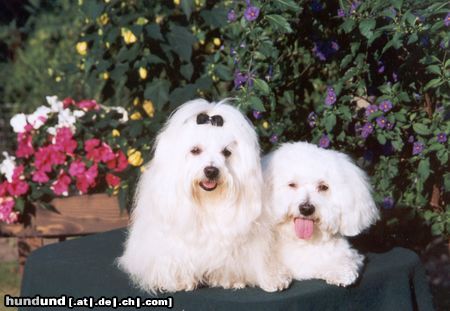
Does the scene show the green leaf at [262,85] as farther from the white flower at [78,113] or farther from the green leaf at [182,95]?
the white flower at [78,113]

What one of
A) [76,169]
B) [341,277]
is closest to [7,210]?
[76,169]

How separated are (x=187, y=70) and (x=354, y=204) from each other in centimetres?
175

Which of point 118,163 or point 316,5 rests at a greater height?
point 316,5

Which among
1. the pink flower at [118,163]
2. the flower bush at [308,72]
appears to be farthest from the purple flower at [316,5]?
the pink flower at [118,163]

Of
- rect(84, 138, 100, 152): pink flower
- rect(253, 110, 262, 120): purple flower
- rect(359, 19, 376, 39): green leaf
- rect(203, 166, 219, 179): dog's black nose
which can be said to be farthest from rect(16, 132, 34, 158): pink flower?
rect(359, 19, 376, 39): green leaf

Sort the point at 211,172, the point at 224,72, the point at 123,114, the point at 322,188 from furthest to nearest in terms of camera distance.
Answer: the point at 123,114, the point at 224,72, the point at 322,188, the point at 211,172

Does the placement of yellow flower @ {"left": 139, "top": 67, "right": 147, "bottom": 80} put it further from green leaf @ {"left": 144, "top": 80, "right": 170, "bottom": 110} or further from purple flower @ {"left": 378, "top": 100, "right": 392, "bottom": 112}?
purple flower @ {"left": 378, "top": 100, "right": 392, "bottom": 112}

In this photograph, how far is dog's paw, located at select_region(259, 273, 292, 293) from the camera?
8.82 ft

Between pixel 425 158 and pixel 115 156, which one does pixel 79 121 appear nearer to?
pixel 115 156

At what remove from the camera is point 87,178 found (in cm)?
439

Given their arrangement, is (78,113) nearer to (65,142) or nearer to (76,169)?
(65,142)

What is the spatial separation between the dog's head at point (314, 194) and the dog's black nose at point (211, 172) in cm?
28

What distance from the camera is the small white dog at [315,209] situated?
273cm

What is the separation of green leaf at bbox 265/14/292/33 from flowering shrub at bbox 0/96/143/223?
148cm
